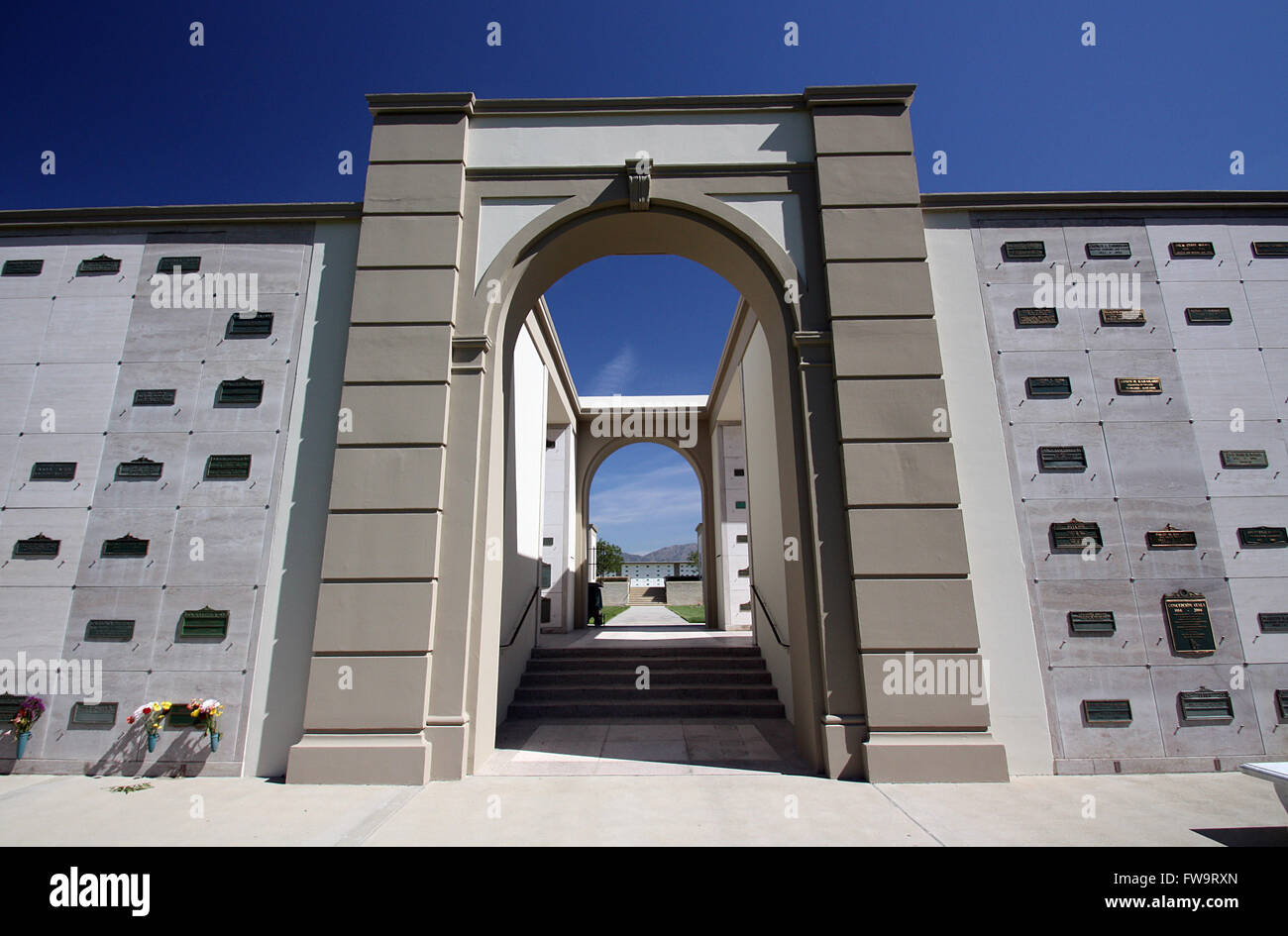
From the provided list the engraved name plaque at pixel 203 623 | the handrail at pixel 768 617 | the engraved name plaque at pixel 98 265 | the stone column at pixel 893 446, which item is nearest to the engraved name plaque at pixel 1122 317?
the stone column at pixel 893 446

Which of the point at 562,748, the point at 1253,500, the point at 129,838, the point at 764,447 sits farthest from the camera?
the point at 764,447

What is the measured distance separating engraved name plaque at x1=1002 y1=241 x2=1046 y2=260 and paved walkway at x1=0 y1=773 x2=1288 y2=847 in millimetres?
4898

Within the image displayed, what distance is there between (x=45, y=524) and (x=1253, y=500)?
11386mm

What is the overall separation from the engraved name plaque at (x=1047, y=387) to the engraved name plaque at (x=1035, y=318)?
1.89 ft

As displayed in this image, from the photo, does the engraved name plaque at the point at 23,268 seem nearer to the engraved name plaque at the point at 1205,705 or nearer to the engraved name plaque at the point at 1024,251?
the engraved name plaque at the point at 1024,251

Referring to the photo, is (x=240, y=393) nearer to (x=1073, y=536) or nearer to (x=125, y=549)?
(x=125, y=549)

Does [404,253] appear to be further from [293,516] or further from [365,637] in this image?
[365,637]

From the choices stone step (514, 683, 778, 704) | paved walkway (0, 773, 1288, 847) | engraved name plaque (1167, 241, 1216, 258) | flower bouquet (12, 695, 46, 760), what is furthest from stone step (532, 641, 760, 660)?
engraved name plaque (1167, 241, 1216, 258)

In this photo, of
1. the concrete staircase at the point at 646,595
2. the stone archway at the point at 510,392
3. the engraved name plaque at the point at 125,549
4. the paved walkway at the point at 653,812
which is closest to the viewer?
the paved walkway at the point at 653,812

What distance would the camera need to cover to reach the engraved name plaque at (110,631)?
530cm

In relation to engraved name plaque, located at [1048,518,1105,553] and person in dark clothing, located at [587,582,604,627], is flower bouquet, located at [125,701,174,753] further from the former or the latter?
person in dark clothing, located at [587,582,604,627]

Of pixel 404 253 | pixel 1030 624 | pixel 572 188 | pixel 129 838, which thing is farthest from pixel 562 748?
pixel 572 188

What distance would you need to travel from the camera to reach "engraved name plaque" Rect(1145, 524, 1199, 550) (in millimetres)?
5352

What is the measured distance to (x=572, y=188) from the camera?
616 cm
